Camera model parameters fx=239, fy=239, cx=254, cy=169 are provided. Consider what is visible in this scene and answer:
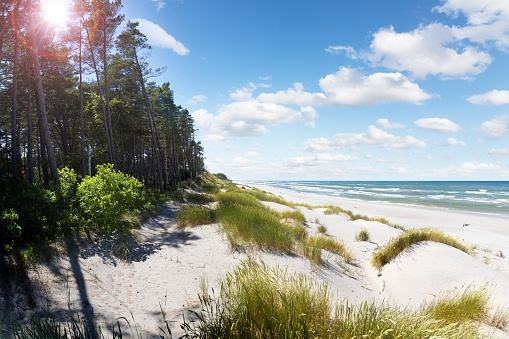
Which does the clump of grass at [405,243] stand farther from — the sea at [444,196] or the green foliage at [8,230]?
the sea at [444,196]

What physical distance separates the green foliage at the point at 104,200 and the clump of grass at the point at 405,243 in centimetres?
828

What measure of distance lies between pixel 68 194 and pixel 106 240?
7.61ft

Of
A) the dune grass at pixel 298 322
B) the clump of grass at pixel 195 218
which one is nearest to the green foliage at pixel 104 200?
the clump of grass at pixel 195 218

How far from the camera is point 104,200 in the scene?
24.7 feet

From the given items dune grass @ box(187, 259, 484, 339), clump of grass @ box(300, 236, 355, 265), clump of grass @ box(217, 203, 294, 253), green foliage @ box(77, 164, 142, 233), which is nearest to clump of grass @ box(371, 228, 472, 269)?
clump of grass @ box(300, 236, 355, 265)

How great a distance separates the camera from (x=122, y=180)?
8320mm

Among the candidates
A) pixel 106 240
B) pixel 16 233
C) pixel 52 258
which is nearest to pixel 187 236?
pixel 106 240

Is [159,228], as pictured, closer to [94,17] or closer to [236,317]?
[236,317]

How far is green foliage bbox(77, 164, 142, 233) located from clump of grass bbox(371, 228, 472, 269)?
8.28 m

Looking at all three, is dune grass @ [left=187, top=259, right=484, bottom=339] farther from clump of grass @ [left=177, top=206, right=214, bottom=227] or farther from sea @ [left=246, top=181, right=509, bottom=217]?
sea @ [left=246, top=181, right=509, bottom=217]

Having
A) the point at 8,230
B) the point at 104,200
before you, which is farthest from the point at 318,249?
the point at 8,230

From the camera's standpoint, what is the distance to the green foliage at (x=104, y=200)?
7477 millimetres

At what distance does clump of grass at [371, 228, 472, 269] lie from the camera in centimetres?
757

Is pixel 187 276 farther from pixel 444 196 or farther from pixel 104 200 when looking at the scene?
pixel 444 196
